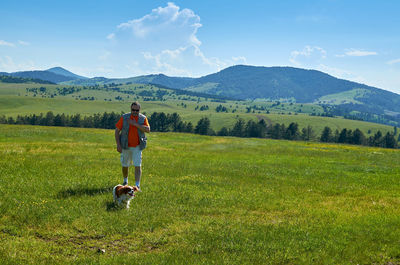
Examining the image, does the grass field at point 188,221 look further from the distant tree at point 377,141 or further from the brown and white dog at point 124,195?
the distant tree at point 377,141

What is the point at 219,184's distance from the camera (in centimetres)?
1650

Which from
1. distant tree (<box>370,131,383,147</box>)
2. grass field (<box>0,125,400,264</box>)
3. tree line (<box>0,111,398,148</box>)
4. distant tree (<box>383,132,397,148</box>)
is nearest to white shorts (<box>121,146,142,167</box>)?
grass field (<box>0,125,400,264</box>)

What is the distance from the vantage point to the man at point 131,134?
13022mm

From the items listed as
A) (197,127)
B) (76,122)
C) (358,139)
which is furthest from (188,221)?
(358,139)

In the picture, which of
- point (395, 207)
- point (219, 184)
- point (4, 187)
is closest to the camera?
point (4, 187)

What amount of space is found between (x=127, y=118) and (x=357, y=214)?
1049cm

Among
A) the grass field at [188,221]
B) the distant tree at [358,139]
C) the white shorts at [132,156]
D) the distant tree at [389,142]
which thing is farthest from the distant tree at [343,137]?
the white shorts at [132,156]

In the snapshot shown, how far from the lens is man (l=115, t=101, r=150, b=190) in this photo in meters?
13.0

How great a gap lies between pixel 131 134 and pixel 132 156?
1.05 metres

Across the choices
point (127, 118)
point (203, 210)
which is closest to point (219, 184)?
point (203, 210)

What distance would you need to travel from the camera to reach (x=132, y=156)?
1349cm

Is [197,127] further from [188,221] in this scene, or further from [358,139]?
[188,221]

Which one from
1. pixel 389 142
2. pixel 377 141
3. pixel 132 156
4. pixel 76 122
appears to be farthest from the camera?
pixel 389 142

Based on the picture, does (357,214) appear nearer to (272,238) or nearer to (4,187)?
(272,238)
